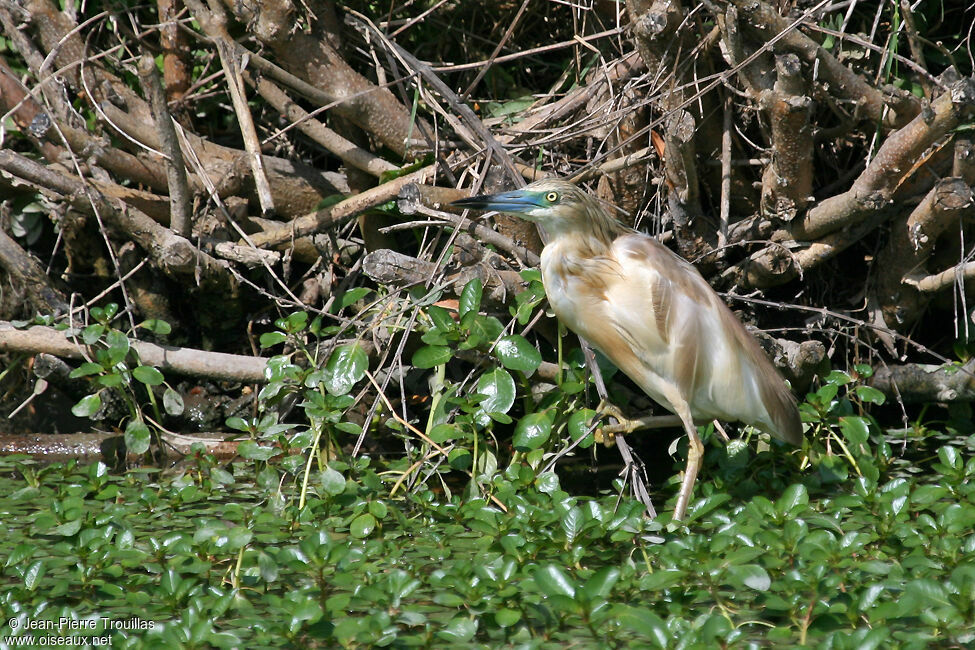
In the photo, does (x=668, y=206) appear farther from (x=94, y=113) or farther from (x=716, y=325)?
(x=94, y=113)

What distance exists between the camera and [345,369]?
3.27 metres

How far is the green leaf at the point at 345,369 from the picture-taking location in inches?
128

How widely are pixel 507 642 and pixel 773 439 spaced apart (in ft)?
5.52

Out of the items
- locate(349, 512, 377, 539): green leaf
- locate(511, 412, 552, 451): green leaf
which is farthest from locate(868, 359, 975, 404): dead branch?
locate(349, 512, 377, 539): green leaf

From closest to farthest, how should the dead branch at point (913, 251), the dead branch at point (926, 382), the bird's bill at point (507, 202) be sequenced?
1. the bird's bill at point (507, 202)
2. the dead branch at point (913, 251)
3. the dead branch at point (926, 382)

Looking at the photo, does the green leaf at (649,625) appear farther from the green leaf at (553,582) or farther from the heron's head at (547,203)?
the heron's head at (547,203)

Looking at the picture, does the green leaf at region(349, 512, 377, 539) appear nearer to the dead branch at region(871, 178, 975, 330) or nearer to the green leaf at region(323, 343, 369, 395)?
the green leaf at region(323, 343, 369, 395)

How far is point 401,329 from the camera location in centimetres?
348

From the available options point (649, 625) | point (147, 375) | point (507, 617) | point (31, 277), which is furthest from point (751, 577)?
point (31, 277)

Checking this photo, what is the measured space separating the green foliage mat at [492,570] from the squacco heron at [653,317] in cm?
35

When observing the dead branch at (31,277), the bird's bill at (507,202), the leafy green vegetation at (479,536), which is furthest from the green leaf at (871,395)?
the dead branch at (31,277)

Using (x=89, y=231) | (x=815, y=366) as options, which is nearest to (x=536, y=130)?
(x=815, y=366)

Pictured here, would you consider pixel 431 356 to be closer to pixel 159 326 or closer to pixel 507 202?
pixel 507 202

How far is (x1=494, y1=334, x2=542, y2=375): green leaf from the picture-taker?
309 cm
